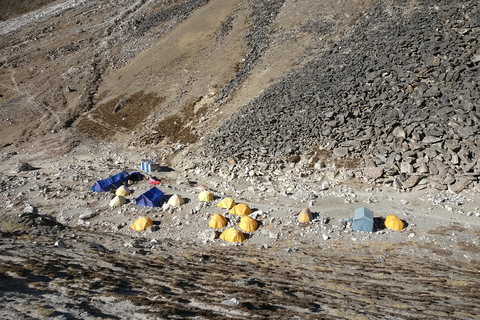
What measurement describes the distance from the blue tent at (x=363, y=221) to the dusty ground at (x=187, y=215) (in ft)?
1.61

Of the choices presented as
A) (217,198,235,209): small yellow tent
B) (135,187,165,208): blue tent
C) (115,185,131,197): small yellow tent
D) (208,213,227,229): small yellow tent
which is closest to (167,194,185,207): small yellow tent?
(135,187,165,208): blue tent

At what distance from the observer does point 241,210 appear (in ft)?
65.3

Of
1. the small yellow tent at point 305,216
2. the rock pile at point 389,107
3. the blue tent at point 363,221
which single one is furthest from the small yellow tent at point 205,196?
the blue tent at point 363,221

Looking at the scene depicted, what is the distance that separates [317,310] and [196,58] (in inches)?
1662

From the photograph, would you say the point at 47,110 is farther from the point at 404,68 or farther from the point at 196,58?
the point at 404,68

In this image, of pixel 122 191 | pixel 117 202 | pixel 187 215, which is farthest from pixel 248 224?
pixel 122 191

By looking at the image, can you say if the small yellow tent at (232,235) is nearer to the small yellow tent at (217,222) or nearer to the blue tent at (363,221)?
the small yellow tent at (217,222)

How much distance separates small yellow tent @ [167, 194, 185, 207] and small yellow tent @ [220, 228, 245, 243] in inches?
207

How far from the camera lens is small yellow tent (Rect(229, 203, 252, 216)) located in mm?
19844

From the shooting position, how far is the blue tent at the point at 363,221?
17156 mm

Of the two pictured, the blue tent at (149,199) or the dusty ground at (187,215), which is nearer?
the dusty ground at (187,215)

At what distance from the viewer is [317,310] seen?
8938 mm

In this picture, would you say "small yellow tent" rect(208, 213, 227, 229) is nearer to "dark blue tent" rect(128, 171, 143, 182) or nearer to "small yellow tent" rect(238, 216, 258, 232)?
"small yellow tent" rect(238, 216, 258, 232)

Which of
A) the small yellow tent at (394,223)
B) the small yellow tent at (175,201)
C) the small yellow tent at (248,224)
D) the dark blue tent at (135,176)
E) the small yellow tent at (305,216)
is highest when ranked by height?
the dark blue tent at (135,176)
